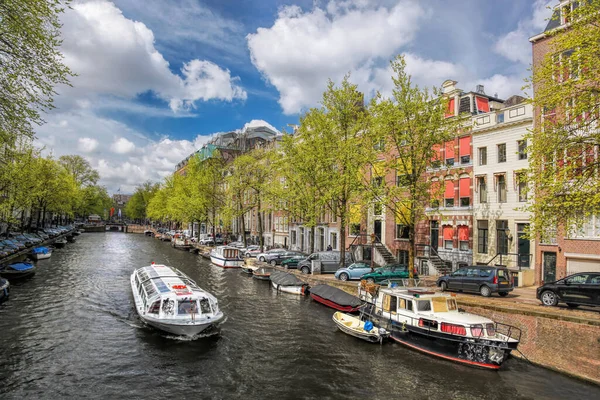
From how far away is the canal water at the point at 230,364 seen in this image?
1517cm

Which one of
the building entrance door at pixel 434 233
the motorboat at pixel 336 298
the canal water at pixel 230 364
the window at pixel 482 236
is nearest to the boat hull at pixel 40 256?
the canal water at pixel 230 364

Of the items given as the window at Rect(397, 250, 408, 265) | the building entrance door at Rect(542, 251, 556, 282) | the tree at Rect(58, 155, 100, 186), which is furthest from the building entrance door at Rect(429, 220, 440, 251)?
the tree at Rect(58, 155, 100, 186)

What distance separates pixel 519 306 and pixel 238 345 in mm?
15052

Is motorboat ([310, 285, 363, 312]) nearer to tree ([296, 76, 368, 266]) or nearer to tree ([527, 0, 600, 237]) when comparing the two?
tree ([296, 76, 368, 266])

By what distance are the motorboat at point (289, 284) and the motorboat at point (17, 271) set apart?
2301 cm

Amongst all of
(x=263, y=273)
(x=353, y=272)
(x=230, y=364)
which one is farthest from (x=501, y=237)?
(x=230, y=364)

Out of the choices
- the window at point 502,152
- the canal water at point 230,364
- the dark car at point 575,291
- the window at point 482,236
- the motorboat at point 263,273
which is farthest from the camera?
the motorboat at point 263,273

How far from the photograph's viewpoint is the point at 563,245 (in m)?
27.1

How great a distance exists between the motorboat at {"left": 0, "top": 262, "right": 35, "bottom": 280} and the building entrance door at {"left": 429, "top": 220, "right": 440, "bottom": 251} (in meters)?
38.5

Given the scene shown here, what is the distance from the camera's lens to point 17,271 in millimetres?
34438

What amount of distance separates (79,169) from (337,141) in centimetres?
10148

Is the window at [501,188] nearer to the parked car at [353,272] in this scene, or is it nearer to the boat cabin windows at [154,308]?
the parked car at [353,272]

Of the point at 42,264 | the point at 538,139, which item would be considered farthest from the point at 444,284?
the point at 42,264

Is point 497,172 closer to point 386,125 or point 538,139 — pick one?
point 386,125
